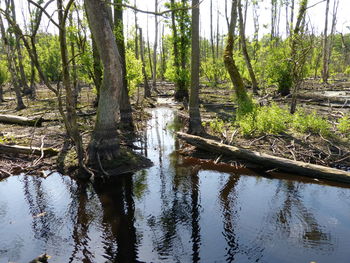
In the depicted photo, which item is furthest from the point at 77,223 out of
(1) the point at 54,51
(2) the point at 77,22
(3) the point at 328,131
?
(1) the point at 54,51

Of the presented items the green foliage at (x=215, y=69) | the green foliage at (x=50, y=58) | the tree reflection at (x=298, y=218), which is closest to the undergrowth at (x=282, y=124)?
the tree reflection at (x=298, y=218)

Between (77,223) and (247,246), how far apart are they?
3.53 metres

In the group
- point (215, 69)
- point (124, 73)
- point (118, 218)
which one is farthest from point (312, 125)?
point (215, 69)

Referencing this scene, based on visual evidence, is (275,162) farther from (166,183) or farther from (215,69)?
(215,69)

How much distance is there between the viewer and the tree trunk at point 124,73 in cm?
1237

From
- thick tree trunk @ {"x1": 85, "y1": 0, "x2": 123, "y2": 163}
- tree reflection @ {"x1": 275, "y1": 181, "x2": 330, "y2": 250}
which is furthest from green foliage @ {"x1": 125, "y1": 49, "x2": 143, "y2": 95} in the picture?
tree reflection @ {"x1": 275, "y1": 181, "x2": 330, "y2": 250}

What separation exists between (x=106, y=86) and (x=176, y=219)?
440 cm

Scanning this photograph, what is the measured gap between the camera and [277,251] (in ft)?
16.3

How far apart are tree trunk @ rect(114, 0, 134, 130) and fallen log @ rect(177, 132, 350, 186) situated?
4339 mm

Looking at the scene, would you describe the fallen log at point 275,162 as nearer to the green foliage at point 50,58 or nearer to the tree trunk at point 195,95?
the tree trunk at point 195,95

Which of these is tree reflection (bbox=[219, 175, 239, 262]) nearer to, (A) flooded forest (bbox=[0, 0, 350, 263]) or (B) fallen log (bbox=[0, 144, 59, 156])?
(A) flooded forest (bbox=[0, 0, 350, 263])

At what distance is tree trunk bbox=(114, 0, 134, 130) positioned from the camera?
40.6ft

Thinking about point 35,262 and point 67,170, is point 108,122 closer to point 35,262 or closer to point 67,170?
point 67,170

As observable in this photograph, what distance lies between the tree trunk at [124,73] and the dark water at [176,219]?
5.53m
